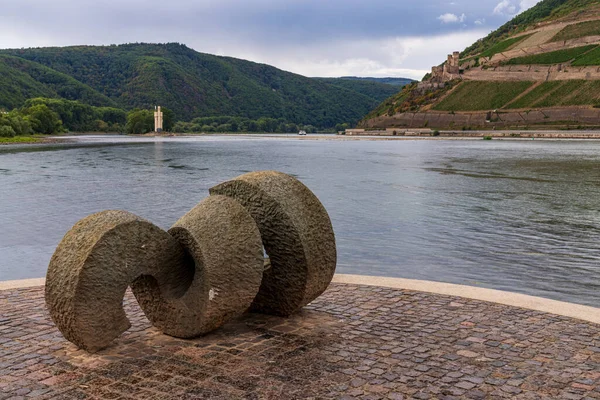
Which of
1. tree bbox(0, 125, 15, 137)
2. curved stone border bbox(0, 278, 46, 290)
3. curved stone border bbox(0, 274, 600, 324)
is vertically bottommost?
tree bbox(0, 125, 15, 137)

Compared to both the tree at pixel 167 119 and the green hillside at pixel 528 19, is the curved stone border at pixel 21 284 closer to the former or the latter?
the tree at pixel 167 119

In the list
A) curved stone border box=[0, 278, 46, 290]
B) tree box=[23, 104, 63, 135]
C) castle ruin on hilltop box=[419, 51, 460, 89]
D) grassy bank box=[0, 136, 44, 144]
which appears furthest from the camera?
castle ruin on hilltop box=[419, 51, 460, 89]

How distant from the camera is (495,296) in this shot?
829cm

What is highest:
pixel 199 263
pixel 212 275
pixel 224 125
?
pixel 199 263

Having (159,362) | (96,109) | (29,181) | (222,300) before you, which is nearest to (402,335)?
(222,300)

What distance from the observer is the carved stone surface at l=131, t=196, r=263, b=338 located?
21.1 ft

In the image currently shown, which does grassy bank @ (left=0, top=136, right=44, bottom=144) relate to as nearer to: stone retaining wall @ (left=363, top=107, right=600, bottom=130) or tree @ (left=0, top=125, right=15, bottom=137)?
tree @ (left=0, top=125, right=15, bottom=137)

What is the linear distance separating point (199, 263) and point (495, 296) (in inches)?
161

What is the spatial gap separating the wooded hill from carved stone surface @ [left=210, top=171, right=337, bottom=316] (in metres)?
116

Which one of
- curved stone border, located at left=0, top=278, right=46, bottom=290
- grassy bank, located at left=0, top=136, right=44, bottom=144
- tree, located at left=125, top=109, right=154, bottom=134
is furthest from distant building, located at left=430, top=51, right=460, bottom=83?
curved stone border, located at left=0, top=278, right=46, bottom=290

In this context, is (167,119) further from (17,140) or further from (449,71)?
(449,71)

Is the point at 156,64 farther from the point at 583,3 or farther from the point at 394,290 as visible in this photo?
the point at 394,290

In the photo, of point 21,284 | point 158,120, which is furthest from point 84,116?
point 21,284

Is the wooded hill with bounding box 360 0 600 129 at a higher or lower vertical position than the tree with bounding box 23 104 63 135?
higher
